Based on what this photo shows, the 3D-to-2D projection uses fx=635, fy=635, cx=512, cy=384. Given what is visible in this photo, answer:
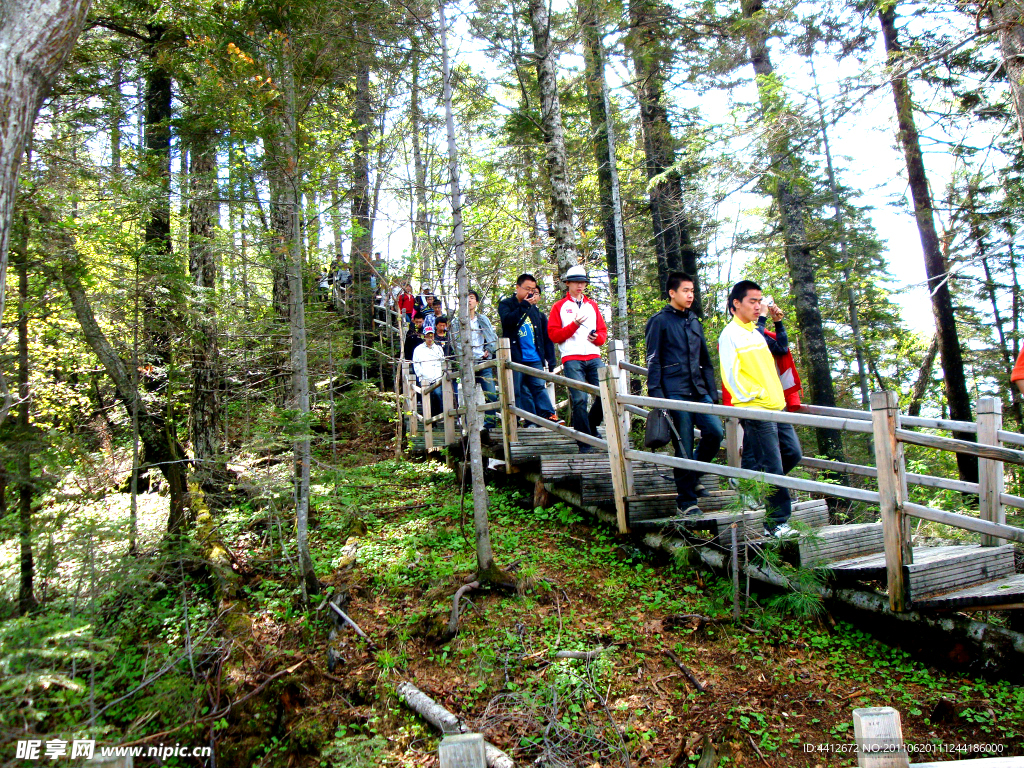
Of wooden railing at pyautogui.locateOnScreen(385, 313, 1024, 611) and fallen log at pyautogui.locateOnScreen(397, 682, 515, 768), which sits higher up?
wooden railing at pyautogui.locateOnScreen(385, 313, 1024, 611)

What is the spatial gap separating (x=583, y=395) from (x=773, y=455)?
2588 millimetres

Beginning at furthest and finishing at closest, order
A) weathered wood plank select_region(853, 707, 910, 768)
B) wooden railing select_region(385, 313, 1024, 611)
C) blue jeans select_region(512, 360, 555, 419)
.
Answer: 1. blue jeans select_region(512, 360, 555, 419)
2. wooden railing select_region(385, 313, 1024, 611)
3. weathered wood plank select_region(853, 707, 910, 768)

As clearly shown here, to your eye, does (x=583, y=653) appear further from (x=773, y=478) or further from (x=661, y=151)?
(x=661, y=151)

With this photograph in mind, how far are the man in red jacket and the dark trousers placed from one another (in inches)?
90.4

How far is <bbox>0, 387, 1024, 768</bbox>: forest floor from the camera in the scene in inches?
158

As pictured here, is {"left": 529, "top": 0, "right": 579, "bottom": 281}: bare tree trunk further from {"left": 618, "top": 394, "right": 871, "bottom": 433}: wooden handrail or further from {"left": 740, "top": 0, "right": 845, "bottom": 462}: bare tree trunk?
{"left": 618, "top": 394, "right": 871, "bottom": 433}: wooden handrail

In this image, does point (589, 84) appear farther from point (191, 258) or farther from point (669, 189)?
point (191, 258)

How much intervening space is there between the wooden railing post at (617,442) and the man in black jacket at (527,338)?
195 cm

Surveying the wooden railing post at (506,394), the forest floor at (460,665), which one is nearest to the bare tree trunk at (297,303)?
the forest floor at (460,665)

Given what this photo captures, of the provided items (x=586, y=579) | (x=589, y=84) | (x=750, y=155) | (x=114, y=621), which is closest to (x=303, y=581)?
(x=114, y=621)

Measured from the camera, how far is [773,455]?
5.35 meters

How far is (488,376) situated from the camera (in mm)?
9328

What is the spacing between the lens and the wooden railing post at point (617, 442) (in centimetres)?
627

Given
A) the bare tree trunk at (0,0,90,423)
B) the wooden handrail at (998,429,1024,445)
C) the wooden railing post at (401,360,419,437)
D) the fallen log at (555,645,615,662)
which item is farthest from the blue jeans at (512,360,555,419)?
the bare tree trunk at (0,0,90,423)
